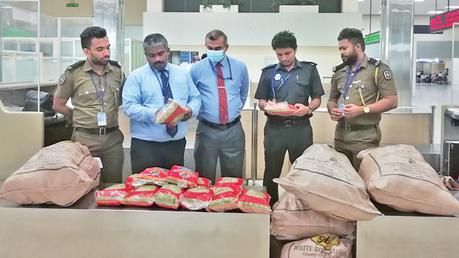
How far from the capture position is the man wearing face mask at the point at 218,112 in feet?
11.0

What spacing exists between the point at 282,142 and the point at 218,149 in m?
0.41

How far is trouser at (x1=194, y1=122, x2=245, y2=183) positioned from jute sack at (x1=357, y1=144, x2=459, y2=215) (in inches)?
55.7

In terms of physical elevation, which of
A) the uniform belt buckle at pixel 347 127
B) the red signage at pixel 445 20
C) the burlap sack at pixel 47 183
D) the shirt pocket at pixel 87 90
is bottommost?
the burlap sack at pixel 47 183

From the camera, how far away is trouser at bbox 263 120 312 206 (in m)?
3.35

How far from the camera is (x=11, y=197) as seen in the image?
2070 millimetres

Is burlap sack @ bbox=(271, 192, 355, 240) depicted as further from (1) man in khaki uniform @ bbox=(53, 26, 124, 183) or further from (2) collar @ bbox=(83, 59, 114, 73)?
(2) collar @ bbox=(83, 59, 114, 73)

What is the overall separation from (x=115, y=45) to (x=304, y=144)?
2.89 m

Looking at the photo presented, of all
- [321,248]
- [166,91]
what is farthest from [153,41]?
[321,248]

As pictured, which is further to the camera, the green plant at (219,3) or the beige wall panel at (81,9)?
the beige wall panel at (81,9)

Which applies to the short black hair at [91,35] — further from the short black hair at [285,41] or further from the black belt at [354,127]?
the black belt at [354,127]

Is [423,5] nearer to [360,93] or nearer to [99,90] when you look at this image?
[360,93]

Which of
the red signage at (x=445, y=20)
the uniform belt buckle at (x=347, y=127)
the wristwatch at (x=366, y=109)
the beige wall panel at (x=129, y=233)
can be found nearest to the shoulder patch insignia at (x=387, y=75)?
the wristwatch at (x=366, y=109)

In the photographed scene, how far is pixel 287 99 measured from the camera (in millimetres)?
3391

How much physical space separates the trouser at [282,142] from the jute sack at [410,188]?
1.26 metres
